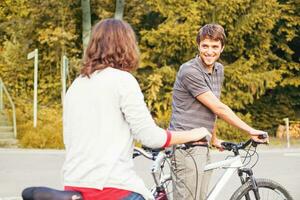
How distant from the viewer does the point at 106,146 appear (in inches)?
122

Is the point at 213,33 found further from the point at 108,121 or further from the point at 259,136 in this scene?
the point at 108,121

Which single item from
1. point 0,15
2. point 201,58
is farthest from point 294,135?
point 201,58

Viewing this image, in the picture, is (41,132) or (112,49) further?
(41,132)

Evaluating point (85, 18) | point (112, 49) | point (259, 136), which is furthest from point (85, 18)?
point (112, 49)

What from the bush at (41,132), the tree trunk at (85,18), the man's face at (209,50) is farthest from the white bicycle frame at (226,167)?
the tree trunk at (85,18)

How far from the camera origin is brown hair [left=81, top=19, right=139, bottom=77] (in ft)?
10.2

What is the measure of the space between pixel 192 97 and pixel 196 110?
3.6 inches

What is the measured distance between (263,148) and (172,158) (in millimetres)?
14341

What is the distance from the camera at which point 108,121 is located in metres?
3.09

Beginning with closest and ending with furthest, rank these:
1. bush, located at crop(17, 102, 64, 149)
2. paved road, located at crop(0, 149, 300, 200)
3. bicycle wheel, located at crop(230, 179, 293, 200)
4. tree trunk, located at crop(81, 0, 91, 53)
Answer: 1. bicycle wheel, located at crop(230, 179, 293, 200)
2. paved road, located at crop(0, 149, 300, 200)
3. bush, located at crop(17, 102, 64, 149)
4. tree trunk, located at crop(81, 0, 91, 53)

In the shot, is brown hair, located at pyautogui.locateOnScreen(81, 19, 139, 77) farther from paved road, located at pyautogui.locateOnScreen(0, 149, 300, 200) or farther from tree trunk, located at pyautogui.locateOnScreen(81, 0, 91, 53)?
tree trunk, located at pyautogui.locateOnScreen(81, 0, 91, 53)

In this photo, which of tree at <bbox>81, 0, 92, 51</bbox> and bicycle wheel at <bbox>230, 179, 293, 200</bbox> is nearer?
bicycle wheel at <bbox>230, 179, 293, 200</bbox>

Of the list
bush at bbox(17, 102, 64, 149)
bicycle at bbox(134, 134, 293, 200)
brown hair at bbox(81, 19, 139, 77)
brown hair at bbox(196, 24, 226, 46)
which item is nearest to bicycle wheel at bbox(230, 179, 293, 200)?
bicycle at bbox(134, 134, 293, 200)

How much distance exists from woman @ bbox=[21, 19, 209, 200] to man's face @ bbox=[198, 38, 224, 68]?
1.41 m
